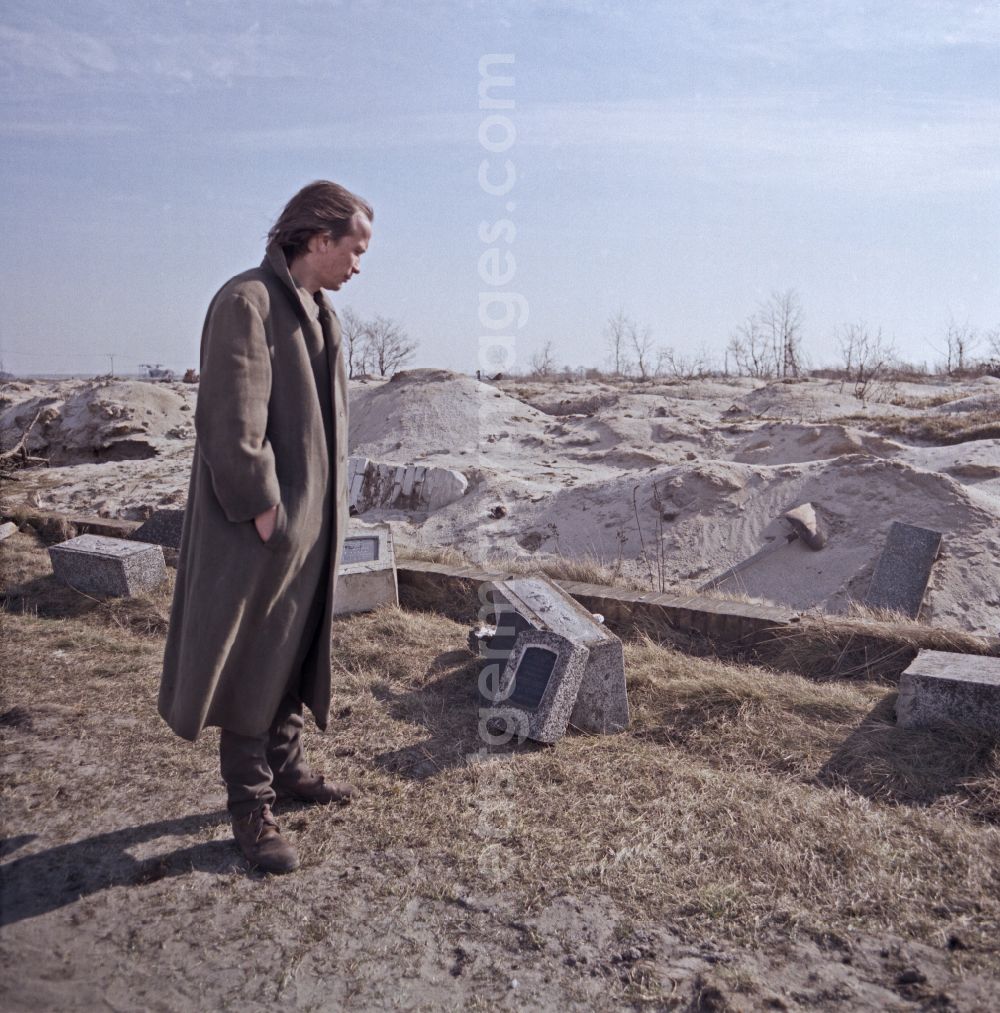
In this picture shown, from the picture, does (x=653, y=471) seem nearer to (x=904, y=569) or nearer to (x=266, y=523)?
(x=904, y=569)

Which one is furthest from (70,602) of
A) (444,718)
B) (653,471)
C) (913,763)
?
(653,471)

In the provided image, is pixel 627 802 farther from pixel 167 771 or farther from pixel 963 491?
pixel 963 491

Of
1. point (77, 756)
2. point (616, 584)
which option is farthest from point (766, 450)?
point (77, 756)

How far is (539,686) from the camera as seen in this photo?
3795 mm

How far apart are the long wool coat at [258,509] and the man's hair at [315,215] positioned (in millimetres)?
87

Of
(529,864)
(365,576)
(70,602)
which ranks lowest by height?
(529,864)

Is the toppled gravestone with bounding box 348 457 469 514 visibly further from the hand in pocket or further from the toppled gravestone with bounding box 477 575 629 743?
the hand in pocket

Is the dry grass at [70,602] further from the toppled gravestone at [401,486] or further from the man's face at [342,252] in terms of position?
the toppled gravestone at [401,486]

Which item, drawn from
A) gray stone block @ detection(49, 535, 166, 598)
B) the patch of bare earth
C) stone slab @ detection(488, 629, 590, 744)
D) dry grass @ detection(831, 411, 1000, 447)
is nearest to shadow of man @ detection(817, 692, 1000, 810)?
the patch of bare earth

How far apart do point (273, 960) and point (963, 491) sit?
7.71 metres

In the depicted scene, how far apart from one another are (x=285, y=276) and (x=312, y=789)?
69.2 inches

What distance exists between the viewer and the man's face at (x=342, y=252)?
288 centimetres

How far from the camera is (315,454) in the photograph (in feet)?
9.29

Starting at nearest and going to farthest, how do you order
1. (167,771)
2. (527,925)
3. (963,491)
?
1. (527,925)
2. (167,771)
3. (963,491)
